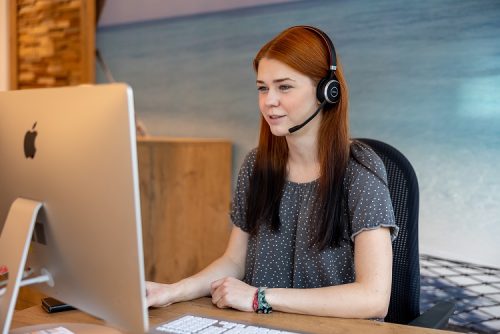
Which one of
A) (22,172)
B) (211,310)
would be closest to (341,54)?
(211,310)

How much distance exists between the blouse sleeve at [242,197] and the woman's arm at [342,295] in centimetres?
34

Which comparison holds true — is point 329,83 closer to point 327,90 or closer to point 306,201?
point 327,90

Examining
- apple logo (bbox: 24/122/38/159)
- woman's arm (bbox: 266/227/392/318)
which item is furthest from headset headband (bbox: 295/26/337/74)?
apple logo (bbox: 24/122/38/159)

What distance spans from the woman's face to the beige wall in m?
2.63

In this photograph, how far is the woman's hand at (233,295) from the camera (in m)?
1.27

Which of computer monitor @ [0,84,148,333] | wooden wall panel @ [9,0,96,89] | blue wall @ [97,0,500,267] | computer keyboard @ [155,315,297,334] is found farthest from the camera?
wooden wall panel @ [9,0,96,89]

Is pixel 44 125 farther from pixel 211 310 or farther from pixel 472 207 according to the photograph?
pixel 472 207

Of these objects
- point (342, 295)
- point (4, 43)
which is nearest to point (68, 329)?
point (342, 295)

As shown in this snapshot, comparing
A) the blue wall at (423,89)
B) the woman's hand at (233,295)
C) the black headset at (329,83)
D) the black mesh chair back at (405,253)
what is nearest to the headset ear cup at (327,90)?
the black headset at (329,83)

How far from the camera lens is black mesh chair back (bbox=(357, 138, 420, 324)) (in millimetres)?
1528

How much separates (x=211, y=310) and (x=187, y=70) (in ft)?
6.28

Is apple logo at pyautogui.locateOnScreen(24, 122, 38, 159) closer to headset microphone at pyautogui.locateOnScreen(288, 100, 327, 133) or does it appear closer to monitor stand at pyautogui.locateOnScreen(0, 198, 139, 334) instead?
monitor stand at pyautogui.locateOnScreen(0, 198, 139, 334)

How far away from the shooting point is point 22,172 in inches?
39.9

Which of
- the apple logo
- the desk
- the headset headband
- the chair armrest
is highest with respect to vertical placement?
the headset headband
